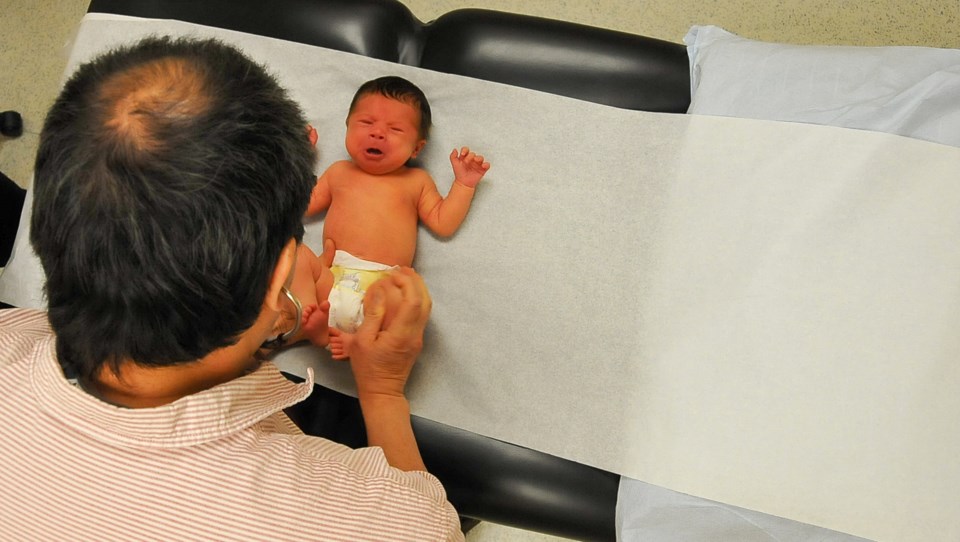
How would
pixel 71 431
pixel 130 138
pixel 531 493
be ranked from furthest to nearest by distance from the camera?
pixel 531 493 < pixel 71 431 < pixel 130 138

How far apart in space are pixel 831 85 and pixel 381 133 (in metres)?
0.60

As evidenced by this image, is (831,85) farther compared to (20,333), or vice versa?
(831,85)

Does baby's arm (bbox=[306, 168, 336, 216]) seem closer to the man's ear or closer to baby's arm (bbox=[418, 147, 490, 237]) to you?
baby's arm (bbox=[418, 147, 490, 237])

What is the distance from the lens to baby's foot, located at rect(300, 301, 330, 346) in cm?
91

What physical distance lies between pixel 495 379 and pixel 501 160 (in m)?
0.32

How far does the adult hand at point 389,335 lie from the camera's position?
88 centimetres

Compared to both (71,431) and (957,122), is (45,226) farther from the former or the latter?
(957,122)

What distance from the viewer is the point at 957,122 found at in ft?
2.89

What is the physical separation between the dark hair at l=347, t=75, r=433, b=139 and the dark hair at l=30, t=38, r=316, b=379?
472 mm

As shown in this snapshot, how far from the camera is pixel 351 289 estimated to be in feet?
3.11

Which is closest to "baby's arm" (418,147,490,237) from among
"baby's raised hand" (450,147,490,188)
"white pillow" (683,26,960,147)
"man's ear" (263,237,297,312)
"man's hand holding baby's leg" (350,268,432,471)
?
"baby's raised hand" (450,147,490,188)

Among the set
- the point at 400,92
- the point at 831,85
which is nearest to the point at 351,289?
the point at 400,92

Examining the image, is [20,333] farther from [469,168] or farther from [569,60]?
[569,60]

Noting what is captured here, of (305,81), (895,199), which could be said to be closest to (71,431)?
(305,81)
